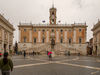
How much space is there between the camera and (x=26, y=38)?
59438 mm

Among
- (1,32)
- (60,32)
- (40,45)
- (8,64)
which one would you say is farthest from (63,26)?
(8,64)

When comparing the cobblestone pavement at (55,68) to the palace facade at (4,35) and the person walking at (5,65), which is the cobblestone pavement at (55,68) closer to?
the person walking at (5,65)

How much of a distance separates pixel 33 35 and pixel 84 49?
26.1 meters

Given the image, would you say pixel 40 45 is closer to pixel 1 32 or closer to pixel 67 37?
pixel 67 37

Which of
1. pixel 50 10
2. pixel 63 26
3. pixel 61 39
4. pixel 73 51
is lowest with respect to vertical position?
pixel 73 51

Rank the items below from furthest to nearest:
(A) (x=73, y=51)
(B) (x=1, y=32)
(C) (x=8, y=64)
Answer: (A) (x=73, y=51), (B) (x=1, y=32), (C) (x=8, y=64)

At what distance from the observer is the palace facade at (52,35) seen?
5806cm

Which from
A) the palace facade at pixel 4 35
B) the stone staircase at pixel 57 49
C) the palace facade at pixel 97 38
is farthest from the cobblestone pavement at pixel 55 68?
the stone staircase at pixel 57 49

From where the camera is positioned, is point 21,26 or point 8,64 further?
point 21,26

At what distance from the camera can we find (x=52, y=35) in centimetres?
5925

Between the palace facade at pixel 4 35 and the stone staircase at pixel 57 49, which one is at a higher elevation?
the palace facade at pixel 4 35

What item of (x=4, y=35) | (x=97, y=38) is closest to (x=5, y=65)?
(x=4, y=35)

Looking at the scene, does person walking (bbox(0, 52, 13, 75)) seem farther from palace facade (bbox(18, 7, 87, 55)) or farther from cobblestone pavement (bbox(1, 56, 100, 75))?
palace facade (bbox(18, 7, 87, 55))

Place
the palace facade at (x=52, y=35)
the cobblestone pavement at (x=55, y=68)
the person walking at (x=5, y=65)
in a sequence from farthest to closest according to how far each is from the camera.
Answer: the palace facade at (x=52, y=35), the cobblestone pavement at (x=55, y=68), the person walking at (x=5, y=65)
